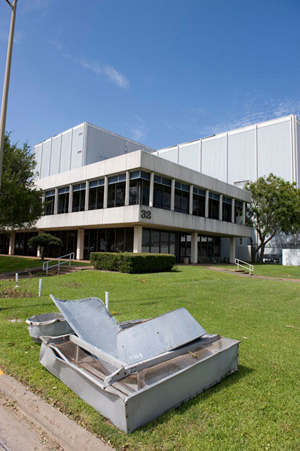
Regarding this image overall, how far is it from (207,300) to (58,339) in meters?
6.59

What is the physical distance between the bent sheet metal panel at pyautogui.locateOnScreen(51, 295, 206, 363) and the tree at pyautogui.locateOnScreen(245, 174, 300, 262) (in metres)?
31.8

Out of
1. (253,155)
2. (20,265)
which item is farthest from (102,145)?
(20,265)

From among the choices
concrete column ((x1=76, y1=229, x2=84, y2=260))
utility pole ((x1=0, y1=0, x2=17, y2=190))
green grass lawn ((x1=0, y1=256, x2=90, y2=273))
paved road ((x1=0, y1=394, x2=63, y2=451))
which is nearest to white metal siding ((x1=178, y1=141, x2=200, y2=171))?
concrete column ((x1=76, y1=229, x2=84, y2=260))

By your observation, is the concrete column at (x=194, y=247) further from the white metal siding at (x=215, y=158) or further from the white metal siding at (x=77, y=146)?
the white metal siding at (x=77, y=146)

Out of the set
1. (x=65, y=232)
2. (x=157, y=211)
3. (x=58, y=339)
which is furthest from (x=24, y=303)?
(x=65, y=232)

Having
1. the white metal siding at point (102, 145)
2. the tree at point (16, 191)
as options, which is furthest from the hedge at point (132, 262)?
the white metal siding at point (102, 145)

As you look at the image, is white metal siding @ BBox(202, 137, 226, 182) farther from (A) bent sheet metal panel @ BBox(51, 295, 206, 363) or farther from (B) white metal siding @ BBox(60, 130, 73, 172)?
(A) bent sheet metal panel @ BBox(51, 295, 206, 363)

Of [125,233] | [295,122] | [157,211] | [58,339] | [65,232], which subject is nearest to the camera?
[58,339]

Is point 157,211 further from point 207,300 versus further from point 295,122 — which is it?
point 295,122

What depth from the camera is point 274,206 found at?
33.9 m

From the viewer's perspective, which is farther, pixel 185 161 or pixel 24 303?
pixel 185 161

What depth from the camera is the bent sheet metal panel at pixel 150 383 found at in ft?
9.41

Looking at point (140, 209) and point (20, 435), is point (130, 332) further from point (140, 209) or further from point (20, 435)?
point (140, 209)

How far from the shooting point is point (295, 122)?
38.0 m
